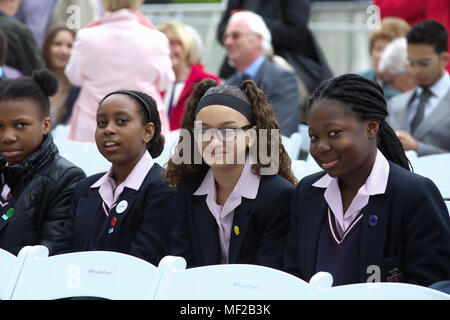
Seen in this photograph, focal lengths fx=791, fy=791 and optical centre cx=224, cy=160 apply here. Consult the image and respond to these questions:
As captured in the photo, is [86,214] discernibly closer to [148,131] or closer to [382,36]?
[148,131]

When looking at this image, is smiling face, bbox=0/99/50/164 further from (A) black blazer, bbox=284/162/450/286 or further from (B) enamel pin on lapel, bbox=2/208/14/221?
(A) black blazer, bbox=284/162/450/286

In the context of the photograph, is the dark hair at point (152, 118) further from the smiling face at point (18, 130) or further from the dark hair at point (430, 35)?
the dark hair at point (430, 35)

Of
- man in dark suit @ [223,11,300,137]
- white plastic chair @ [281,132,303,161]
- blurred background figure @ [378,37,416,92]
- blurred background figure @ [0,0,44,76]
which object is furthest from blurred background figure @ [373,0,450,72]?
blurred background figure @ [0,0,44,76]

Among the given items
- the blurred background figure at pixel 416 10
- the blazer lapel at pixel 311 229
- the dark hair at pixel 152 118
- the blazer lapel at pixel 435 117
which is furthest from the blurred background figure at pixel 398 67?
the blazer lapel at pixel 311 229

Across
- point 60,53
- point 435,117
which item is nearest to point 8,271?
point 435,117

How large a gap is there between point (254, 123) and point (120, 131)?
0.62 m

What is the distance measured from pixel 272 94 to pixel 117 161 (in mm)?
2017

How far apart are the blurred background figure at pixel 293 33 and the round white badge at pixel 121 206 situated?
311 cm

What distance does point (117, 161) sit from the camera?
3.57m

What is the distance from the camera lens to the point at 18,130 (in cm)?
379

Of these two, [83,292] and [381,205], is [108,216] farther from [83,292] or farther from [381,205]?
[381,205]

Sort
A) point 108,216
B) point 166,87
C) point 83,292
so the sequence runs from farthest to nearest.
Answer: point 166,87, point 108,216, point 83,292

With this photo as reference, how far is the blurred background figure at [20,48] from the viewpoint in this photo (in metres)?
5.75
